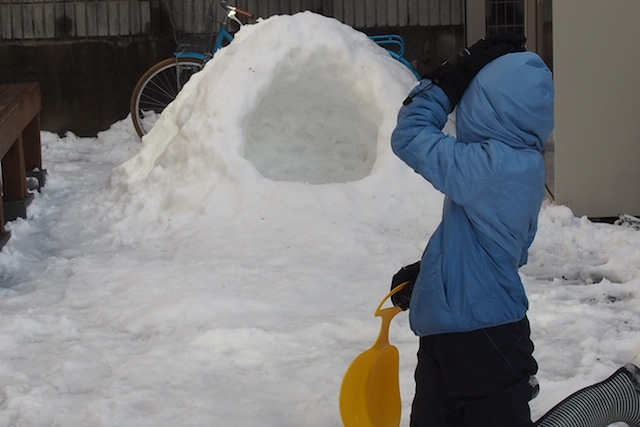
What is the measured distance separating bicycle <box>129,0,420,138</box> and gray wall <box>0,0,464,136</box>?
13.0 inches

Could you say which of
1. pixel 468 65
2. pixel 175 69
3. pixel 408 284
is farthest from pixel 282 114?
pixel 468 65

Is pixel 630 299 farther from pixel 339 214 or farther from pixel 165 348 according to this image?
pixel 165 348

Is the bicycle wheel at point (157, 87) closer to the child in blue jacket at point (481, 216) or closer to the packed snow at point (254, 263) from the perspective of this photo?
the packed snow at point (254, 263)

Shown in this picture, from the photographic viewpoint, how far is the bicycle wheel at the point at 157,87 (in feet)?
33.1

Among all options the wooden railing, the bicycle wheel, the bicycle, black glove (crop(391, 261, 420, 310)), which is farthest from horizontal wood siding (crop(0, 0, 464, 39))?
black glove (crop(391, 261, 420, 310))

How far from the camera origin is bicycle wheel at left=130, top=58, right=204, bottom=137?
10.1 meters

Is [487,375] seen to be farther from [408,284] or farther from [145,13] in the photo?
[145,13]

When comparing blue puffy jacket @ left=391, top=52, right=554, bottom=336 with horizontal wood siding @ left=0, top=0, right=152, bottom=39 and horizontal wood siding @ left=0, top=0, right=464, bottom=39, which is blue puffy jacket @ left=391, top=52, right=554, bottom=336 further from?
horizontal wood siding @ left=0, top=0, right=152, bottom=39

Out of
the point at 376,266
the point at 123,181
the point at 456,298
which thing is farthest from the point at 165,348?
the point at 123,181

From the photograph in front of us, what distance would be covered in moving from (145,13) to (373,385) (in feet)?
27.4

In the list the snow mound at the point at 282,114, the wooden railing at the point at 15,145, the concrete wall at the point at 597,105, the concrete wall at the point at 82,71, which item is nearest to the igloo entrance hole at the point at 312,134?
the snow mound at the point at 282,114

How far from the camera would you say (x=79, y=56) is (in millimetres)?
11148

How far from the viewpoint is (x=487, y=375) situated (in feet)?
10.0

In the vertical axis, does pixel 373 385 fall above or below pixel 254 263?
above
